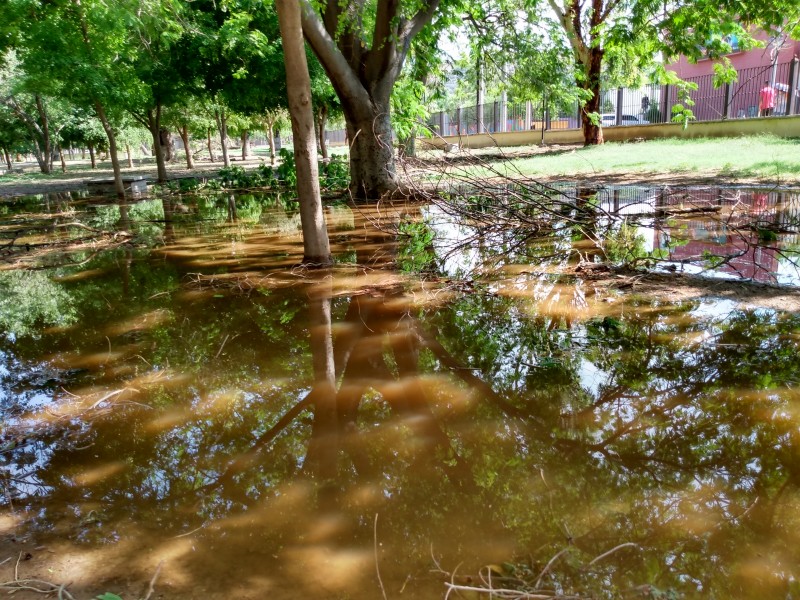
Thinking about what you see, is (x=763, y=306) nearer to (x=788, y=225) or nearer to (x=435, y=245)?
(x=788, y=225)

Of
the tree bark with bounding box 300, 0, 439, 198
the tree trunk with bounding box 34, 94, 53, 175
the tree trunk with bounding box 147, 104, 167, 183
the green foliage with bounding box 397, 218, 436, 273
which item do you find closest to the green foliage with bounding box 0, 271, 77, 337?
the green foliage with bounding box 397, 218, 436, 273

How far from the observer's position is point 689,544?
2422 millimetres

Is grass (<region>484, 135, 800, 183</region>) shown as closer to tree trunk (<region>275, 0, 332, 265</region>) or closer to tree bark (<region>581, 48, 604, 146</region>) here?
tree bark (<region>581, 48, 604, 146</region>)

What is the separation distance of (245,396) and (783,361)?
12.5 ft

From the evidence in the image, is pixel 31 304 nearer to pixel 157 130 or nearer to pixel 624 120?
→ pixel 157 130

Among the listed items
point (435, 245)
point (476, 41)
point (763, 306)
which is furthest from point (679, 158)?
point (763, 306)

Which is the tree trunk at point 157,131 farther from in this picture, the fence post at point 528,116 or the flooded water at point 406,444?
the fence post at point 528,116

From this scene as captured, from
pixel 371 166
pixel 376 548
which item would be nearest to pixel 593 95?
pixel 371 166

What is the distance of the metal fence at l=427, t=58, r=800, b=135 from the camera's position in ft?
62.7

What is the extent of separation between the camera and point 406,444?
3.33m

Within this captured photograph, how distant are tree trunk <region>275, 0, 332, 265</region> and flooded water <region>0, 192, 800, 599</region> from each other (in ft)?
4.47

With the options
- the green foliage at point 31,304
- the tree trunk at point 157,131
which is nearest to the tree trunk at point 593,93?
the tree trunk at point 157,131

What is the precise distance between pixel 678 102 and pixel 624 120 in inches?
156

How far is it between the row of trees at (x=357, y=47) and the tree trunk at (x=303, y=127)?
3.00ft
